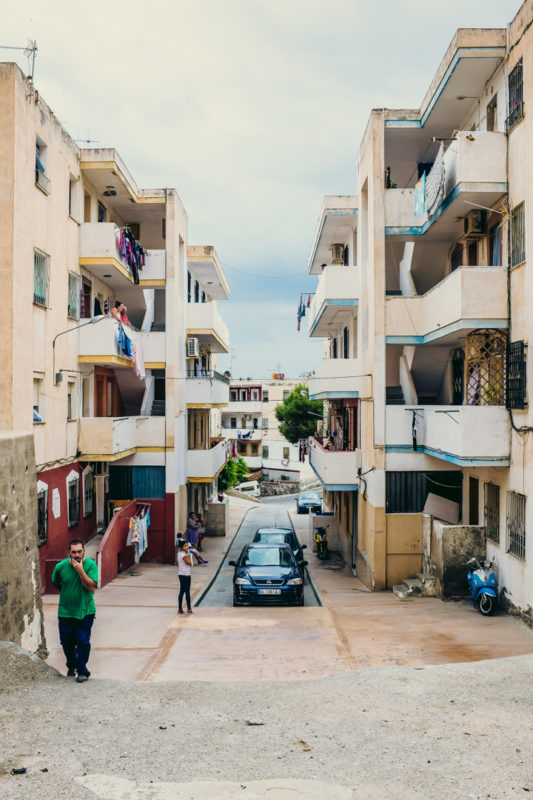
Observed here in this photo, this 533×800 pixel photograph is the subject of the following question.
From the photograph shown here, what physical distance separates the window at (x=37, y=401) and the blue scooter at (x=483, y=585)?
417 inches

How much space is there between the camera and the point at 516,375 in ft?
43.9

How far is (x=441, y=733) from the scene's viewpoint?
19.7 feet

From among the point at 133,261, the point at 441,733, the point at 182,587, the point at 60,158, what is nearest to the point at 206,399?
the point at 133,261

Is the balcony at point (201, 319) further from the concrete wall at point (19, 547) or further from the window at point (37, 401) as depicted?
the concrete wall at point (19, 547)

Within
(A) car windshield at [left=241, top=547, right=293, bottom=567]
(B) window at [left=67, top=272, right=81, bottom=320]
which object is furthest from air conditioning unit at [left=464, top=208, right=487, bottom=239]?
(B) window at [left=67, top=272, right=81, bottom=320]

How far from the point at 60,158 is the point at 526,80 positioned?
11682 mm

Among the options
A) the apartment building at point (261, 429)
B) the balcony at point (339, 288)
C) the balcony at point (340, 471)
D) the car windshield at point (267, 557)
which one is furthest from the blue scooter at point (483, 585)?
the apartment building at point (261, 429)

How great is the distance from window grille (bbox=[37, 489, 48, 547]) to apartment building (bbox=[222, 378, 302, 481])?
188ft

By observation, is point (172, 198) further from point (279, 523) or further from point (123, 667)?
point (279, 523)

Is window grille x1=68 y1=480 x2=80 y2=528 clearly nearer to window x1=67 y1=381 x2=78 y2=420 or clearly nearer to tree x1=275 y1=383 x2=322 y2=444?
window x1=67 y1=381 x2=78 y2=420

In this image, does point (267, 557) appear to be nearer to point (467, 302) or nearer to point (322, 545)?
point (467, 302)

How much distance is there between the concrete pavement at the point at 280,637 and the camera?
10117 mm

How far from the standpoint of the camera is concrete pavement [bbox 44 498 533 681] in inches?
398

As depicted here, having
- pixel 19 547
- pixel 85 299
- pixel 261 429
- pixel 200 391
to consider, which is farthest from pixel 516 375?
pixel 261 429
